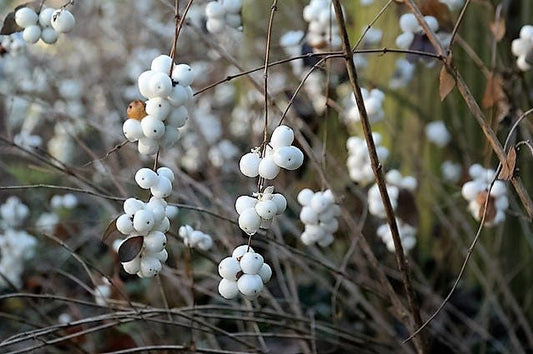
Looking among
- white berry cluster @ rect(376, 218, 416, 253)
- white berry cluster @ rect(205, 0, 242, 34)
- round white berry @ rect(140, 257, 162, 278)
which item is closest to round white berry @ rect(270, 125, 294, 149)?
round white berry @ rect(140, 257, 162, 278)

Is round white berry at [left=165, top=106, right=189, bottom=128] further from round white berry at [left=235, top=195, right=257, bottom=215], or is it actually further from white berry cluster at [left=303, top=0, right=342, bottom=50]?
white berry cluster at [left=303, top=0, right=342, bottom=50]

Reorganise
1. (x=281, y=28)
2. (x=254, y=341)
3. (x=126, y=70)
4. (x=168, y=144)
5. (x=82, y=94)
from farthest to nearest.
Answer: (x=126, y=70)
(x=82, y=94)
(x=281, y=28)
(x=254, y=341)
(x=168, y=144)

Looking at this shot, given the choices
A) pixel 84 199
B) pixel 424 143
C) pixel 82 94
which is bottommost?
pixel 424 143

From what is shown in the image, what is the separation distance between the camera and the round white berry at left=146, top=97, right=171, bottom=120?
0.78 meters

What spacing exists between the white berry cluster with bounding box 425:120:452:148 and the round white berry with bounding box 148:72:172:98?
138 centimetres

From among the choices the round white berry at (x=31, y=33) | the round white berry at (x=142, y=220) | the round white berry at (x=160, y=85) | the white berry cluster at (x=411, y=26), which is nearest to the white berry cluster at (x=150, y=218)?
the round white berry at (x=142, y=220)

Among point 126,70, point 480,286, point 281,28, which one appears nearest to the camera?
point 480,286

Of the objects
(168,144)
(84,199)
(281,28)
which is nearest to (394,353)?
(168,144)

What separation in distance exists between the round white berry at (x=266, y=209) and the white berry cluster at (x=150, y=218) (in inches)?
4.4

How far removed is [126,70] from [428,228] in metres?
1.80

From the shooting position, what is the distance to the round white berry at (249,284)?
83 centimetres

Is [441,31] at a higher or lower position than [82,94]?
lower

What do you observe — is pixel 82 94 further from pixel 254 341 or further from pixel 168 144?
pixel 168 144

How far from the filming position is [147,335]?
5.98 ft
